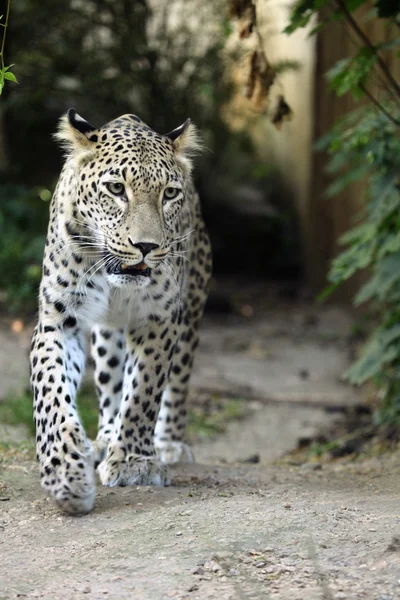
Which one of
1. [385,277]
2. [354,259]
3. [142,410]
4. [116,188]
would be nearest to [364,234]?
[354,259]

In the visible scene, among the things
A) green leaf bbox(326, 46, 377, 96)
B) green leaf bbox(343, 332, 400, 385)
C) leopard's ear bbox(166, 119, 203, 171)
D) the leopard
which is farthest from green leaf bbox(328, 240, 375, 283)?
leopard's ear bbox(166, 119, 203, 171)

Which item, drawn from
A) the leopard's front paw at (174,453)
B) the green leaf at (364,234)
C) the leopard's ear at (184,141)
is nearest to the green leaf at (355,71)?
the green leaf at (364,234)

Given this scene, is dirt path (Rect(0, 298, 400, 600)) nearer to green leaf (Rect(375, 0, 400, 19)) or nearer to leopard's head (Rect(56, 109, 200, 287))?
leopard's head (Rect(56, 109, 200, 287))

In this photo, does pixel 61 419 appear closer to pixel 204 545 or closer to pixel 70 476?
pixel 70 476

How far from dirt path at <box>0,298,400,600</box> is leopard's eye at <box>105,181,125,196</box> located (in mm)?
1642

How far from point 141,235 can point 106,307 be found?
2.26 ft

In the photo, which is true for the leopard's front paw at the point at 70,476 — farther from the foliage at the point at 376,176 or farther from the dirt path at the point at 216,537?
the foliage at the point at 376,176

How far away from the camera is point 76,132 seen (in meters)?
5.93

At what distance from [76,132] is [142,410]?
165 centimetres

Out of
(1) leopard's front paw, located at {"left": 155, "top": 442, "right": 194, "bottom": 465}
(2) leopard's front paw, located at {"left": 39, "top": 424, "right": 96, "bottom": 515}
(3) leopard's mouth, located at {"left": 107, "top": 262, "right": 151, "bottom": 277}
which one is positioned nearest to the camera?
(2) leopard's front paw, located at {"left": 39, "top": 424, "right": 96, "bottom": 515}

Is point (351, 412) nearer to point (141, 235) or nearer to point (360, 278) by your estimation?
point (360, 278)

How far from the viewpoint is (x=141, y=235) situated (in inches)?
217

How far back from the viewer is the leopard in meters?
5.54

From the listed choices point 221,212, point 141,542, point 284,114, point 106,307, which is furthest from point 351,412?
point 221,212
